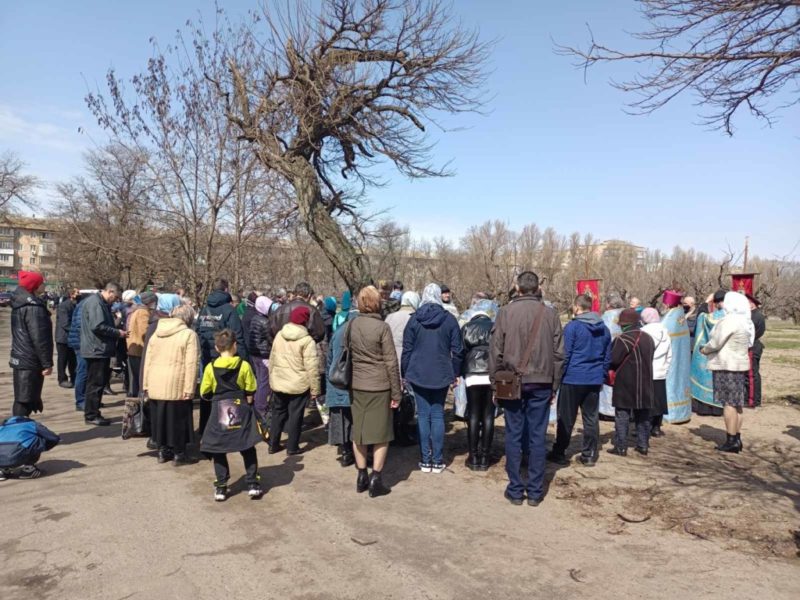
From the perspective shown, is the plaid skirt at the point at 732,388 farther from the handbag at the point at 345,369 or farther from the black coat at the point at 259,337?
the black coat at the point at 259,337

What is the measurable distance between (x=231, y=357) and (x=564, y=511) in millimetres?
3367

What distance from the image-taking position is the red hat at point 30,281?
233 inches

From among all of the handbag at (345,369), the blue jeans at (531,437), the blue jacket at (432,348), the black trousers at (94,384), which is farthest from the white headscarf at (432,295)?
the black trousers at (94,384)

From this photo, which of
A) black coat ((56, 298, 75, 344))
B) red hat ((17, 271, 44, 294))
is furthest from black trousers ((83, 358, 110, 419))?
black coat ((56, 298, 75, 344))

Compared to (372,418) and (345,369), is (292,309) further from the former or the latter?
(372,418)

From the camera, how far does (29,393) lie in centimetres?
605

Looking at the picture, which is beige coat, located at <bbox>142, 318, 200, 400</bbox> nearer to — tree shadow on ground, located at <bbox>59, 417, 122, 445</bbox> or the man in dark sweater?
tree shadow on ground, located at <bbox>59, 417, 122, 445</bbox>

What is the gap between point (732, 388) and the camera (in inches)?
258

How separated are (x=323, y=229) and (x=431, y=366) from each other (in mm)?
4461

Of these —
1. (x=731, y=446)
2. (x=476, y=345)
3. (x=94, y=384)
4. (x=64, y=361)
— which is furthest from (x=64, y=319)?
(x=731, y=446)

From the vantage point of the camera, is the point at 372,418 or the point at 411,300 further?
the point at 411,300

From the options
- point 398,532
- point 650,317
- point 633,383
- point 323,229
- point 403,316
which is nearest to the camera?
point 398,532

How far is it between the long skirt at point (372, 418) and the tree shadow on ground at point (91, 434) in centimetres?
386

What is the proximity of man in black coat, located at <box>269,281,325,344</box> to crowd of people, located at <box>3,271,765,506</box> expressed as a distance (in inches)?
0.8
